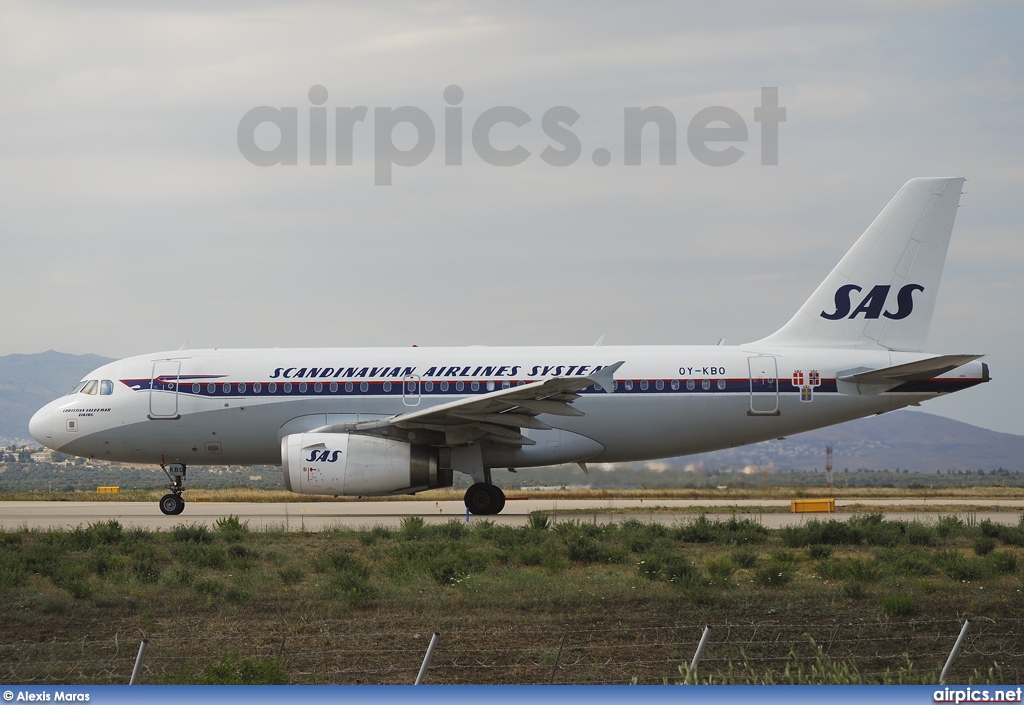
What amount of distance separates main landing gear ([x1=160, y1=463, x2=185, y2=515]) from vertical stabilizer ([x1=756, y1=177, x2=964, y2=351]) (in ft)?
45.2

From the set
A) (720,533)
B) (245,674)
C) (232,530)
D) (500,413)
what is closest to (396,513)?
(500,413)

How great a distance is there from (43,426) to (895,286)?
19.8m

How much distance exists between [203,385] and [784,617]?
15710 mm

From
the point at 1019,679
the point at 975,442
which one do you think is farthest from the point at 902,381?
the point at 975,442

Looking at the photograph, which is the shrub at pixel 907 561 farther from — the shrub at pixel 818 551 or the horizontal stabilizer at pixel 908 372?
the horizontal stabilizer at pixel 908 372

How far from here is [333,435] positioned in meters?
21.8

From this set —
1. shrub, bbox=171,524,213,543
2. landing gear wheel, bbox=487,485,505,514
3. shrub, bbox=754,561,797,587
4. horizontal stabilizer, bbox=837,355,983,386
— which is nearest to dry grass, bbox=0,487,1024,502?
landing gear wheel, bbox=487,485,505,514

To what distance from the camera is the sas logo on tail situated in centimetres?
2470

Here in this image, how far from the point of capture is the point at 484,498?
2311cm

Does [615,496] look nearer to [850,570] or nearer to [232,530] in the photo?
[232,530]

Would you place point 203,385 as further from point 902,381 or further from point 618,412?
point 902,381

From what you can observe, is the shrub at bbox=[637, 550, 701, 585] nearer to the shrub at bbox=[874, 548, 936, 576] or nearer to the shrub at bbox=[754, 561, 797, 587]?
the shrub at bbox=[754, 561, 797, 587]

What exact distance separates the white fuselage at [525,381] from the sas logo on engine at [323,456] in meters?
2.14

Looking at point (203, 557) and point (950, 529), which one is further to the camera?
point (950, 529)
